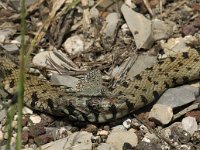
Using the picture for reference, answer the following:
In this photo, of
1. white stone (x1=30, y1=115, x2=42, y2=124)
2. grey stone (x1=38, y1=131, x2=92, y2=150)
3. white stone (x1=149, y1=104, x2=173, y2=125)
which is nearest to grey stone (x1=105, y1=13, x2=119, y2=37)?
white stone (x1=149, y1=104, x2=173, y2=125)

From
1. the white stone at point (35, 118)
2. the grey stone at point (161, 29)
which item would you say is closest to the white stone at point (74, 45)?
the grey stone at point (161, 29)

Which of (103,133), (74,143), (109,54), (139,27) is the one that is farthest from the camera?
(139,27)

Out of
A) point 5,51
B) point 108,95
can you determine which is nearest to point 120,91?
point 108,95

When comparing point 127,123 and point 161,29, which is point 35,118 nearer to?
point 127,123

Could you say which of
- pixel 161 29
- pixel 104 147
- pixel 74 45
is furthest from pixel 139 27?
pixel 104 147

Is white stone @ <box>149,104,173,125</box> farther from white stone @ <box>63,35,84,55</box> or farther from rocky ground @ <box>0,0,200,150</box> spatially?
white stone @ <box>63,35,84,55</box>

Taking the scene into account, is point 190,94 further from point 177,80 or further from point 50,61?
point 50,61

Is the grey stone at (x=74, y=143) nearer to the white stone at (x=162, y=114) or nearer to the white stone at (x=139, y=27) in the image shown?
the white stone at (x=162, y=114)
